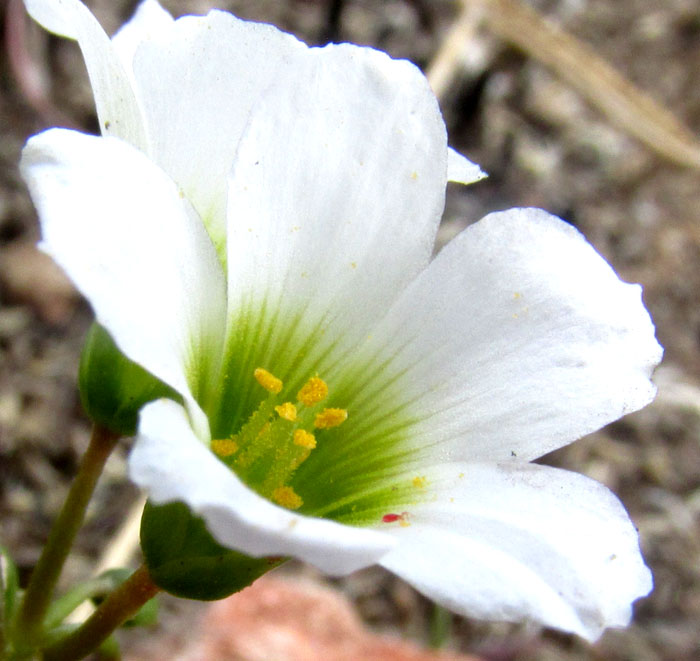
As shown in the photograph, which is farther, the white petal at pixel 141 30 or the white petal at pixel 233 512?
the white petal at pixel 141 30

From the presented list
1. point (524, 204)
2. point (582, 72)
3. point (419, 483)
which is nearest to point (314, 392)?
point (419, 483)

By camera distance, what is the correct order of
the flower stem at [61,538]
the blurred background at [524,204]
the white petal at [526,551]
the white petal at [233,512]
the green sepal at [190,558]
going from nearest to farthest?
the white petal at [233,512] → the white petal at [526,551] → the green sepal at [190,558] → the flower stem at [61,538] → the blurred background at [524,204]

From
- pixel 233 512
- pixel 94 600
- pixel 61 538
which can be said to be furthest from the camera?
pixel 94 600

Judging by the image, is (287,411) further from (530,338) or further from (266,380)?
(530,338)

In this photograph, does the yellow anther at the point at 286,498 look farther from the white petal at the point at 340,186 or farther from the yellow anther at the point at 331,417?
the white petal at the point at 340,186

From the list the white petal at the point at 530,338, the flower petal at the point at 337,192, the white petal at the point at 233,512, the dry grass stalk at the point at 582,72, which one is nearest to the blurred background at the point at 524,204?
the dry grass stalk at the point at 582,72

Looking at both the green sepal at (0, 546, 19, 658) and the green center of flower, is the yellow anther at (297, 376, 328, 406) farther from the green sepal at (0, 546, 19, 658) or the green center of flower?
the green sepal at (0, 546, 19, 658)

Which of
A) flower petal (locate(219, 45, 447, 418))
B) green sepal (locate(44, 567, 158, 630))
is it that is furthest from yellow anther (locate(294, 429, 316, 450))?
green sepal (locate(44, 567, 158, 630))

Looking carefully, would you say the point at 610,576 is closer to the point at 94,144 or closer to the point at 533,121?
the point at 94,144
